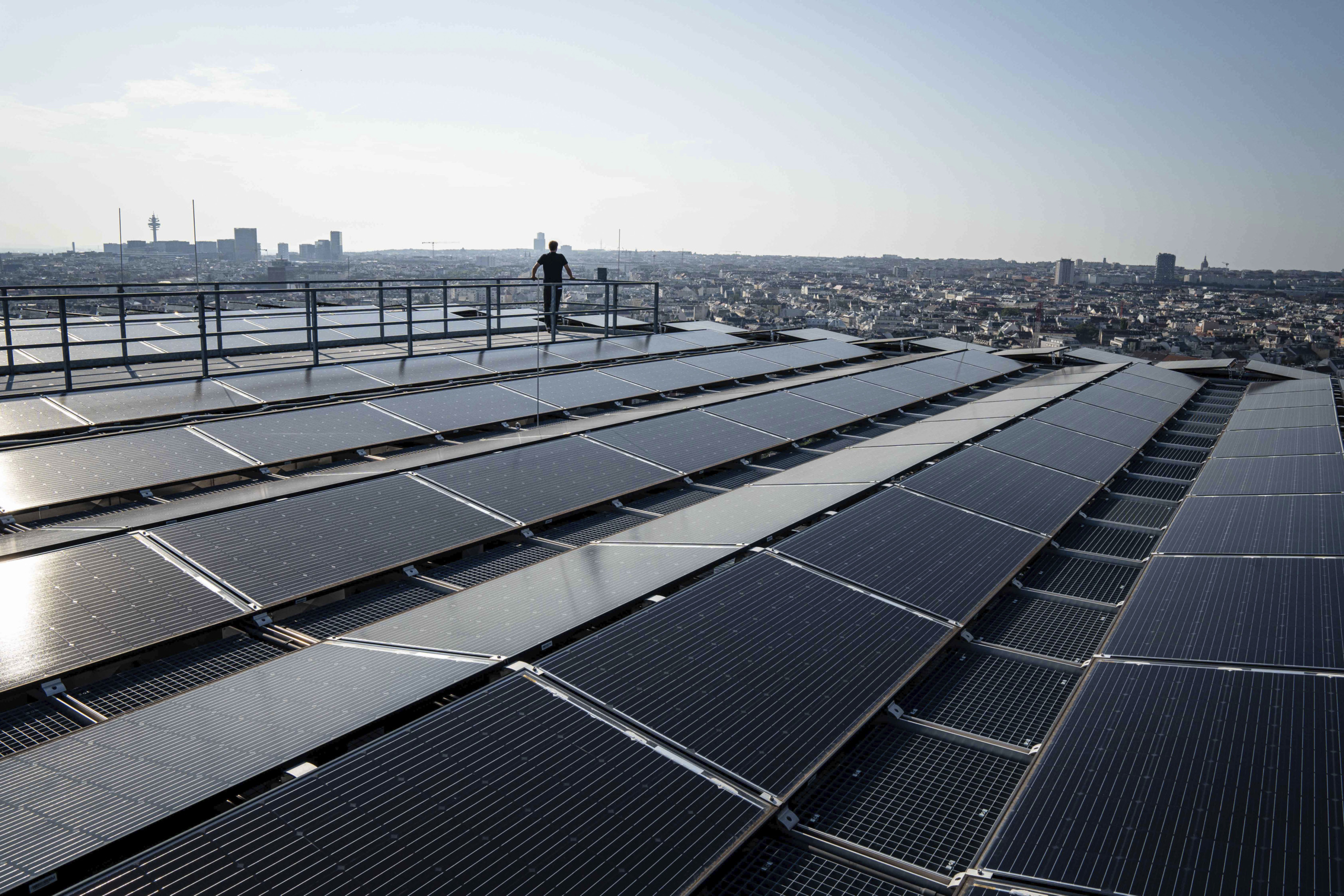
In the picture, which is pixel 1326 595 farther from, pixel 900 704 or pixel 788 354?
pixel 788 354

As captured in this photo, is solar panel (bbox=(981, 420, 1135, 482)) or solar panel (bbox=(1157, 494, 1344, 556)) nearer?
solar panel (bbox=(1157, 494, 1344, 556))

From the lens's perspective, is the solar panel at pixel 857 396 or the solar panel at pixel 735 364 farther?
the solar panel at pixel 735 364

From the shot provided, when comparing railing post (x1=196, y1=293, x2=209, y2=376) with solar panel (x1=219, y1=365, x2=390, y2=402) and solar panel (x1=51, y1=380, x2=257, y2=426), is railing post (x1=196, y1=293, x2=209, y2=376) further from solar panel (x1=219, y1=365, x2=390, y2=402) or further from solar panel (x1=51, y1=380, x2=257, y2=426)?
solar panel (x1=51, y1=380, x2=257, y2=426)

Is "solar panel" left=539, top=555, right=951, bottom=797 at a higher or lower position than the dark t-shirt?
lower

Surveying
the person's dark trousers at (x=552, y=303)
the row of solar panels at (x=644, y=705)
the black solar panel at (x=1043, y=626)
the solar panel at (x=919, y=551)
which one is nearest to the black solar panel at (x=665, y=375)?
the person's dark trousers at (x=552, y=303)

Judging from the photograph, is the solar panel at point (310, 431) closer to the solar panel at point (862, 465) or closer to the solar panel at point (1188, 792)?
the solar panel at point (862, 465)

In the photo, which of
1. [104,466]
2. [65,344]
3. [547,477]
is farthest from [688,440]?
[65,344]

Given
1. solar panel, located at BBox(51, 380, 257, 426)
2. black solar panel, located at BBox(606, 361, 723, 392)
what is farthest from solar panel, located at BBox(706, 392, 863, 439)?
solar panel, located at BBox(51, 380, 257, 426)
